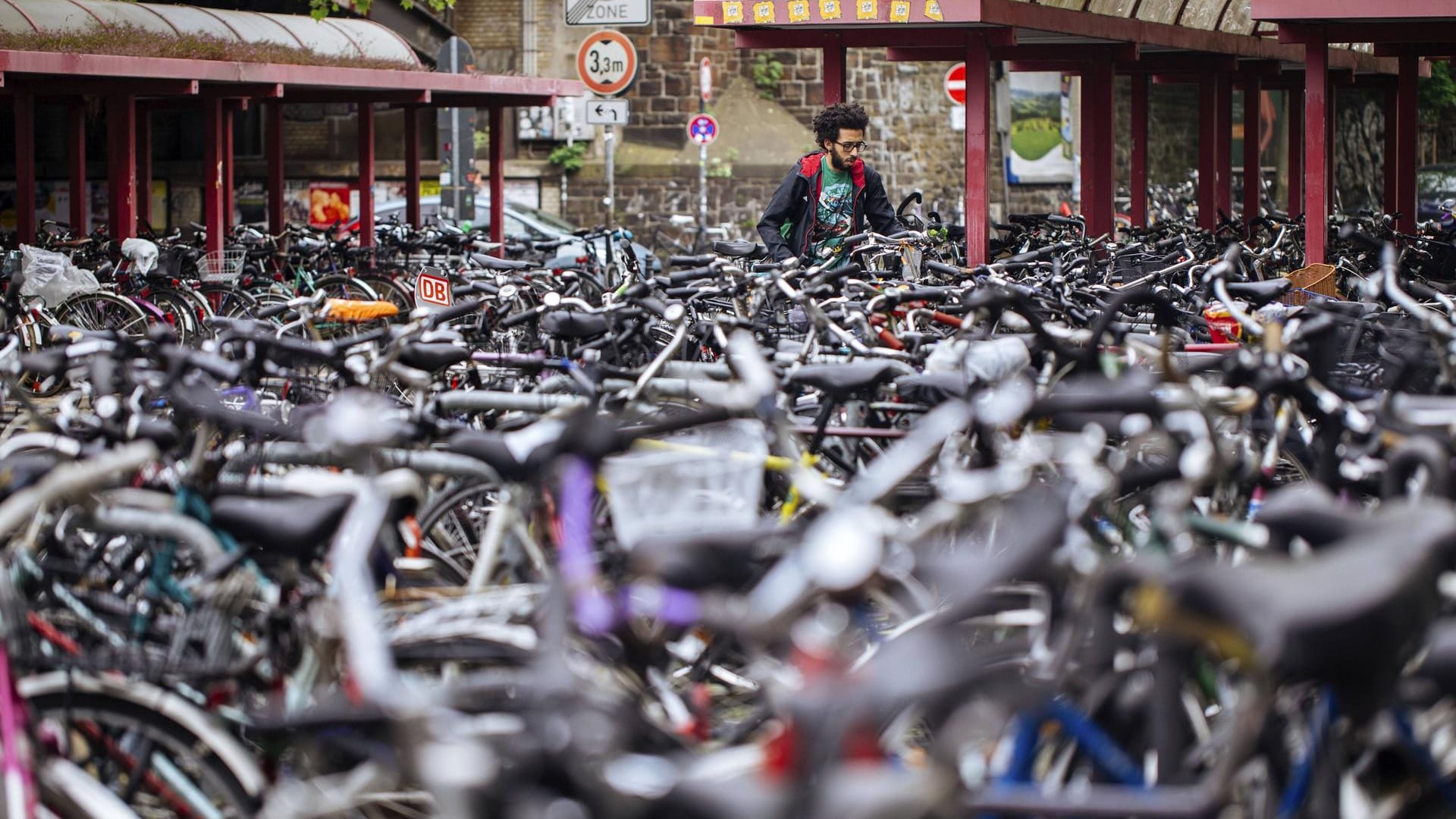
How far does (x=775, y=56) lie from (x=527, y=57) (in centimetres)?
391

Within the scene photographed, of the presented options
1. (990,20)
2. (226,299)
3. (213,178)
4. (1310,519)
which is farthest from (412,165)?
(1310,519)

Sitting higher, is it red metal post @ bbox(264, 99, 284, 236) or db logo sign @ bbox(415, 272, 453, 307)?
red metal post @ bbox(264, 99, 284, 236)

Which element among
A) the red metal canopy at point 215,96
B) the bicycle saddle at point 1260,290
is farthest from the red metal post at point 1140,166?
the bicycle saddle at point 1260,290

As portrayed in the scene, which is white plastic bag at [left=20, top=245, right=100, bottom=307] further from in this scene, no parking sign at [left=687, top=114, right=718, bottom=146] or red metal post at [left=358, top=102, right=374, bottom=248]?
no parking sign at [left=687, top=114, right=718, bottom=146]

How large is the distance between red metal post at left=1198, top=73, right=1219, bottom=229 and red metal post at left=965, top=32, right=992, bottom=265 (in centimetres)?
644

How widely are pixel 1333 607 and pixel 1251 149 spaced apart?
20134 millimetres

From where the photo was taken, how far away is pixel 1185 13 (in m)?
18.2

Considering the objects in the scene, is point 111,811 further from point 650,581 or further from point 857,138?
point 857,138

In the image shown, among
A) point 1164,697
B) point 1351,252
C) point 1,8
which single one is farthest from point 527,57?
point 1164,697

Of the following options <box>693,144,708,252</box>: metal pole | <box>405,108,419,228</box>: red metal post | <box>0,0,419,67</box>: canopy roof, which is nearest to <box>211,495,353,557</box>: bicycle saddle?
<box>0,0,419,67</box>: canopy roof

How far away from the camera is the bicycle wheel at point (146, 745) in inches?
134

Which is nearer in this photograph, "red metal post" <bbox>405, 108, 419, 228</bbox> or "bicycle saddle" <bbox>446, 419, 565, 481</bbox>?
"bicycle saddle" <bbox>446, 419, 565, 481</bbox>

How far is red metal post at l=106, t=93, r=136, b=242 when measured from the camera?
1520 centimetres

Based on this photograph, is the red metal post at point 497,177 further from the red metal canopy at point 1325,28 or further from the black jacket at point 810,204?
the red metal canopy at point 1325,28
